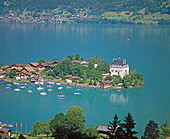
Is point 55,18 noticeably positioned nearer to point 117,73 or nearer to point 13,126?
point 117,73

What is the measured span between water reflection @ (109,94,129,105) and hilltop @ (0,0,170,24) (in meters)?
72.1

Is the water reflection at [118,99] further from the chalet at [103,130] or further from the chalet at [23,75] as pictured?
the chalet at [23,75]

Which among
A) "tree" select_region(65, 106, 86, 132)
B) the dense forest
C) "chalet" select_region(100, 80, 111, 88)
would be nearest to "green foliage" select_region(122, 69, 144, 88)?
"chalet" select_region(100, 80, 111, 88)

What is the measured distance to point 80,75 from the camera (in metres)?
28.0

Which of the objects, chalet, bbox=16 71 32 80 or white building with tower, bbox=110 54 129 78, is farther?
chalet, bbox=16 71 32 80

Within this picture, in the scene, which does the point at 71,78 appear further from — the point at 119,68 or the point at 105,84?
the point at 119,68

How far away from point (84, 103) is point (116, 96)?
8.57 ft

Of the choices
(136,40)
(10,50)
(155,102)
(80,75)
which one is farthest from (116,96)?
(136,40)

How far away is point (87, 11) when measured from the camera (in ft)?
362

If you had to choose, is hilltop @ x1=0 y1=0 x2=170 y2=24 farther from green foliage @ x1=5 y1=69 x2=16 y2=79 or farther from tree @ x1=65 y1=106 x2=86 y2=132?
tree @ x1=65 y1=106 x2=86 y2=132

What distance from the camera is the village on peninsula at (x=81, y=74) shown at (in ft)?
85.9

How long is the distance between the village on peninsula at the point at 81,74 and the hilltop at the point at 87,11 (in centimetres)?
6807

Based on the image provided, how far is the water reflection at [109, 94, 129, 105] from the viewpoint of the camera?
23.4m

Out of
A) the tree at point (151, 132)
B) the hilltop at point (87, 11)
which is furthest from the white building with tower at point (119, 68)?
the hilltop at point (87, 11)
